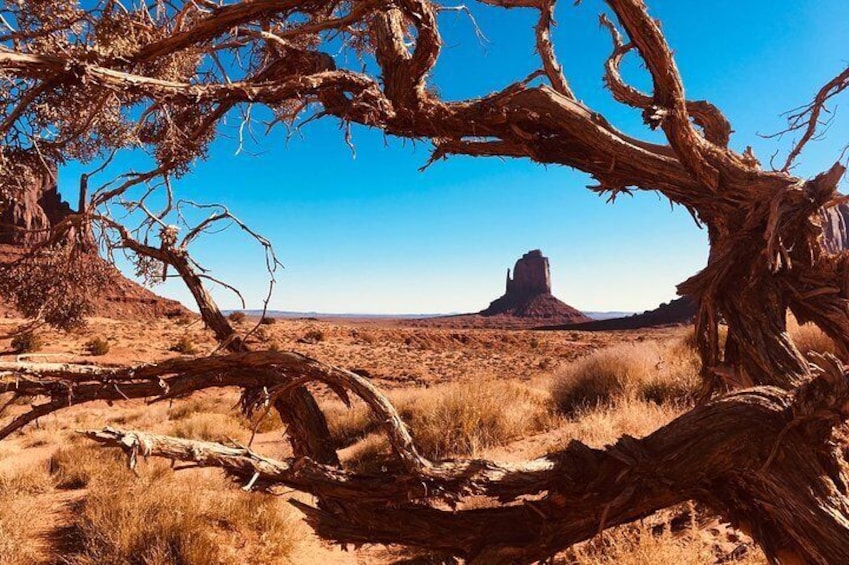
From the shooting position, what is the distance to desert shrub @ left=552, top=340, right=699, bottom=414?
831cm

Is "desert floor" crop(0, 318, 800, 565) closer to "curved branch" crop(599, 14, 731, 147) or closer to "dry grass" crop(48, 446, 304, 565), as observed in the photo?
"dry grass" crop(48, 446, 304, 565)

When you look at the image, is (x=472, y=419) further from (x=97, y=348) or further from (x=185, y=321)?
(x=185, y=321)

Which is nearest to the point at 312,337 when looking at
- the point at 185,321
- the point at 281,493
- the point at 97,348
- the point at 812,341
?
the point at 185,321

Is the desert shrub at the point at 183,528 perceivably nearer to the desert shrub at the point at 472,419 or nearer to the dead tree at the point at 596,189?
the desert shrub at the point at 472,419

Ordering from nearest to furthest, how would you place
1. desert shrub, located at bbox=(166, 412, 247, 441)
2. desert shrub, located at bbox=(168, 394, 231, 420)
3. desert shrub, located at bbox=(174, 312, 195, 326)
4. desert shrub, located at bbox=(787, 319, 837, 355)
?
desert shrub, located at bbox=(174, 312, 195, 326) < desert shrub, located at bbox=(787, 319, 837, 355) < desert shrub, located at bbox=(166, 412, 247, 441) < desert shrub, located at bbox=(168, 394, 231, 420)

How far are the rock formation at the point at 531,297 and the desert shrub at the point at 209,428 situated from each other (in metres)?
111

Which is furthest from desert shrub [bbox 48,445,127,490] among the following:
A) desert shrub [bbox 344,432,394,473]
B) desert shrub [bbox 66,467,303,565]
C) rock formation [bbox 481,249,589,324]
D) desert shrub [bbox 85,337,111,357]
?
rock formation [bbox 481,249,589,324]

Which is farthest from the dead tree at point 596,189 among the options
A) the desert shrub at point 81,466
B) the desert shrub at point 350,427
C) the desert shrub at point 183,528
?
the desert shrub at point 350,427

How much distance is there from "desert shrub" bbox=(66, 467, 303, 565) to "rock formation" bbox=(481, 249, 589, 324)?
382 feet

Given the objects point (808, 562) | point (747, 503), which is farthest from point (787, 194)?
point (808, 562)

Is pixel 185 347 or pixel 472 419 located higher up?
pixel 472 419

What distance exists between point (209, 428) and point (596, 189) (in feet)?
34.5

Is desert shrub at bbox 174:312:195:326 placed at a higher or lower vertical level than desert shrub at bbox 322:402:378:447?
higher

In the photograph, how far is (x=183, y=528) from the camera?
5289 mm
